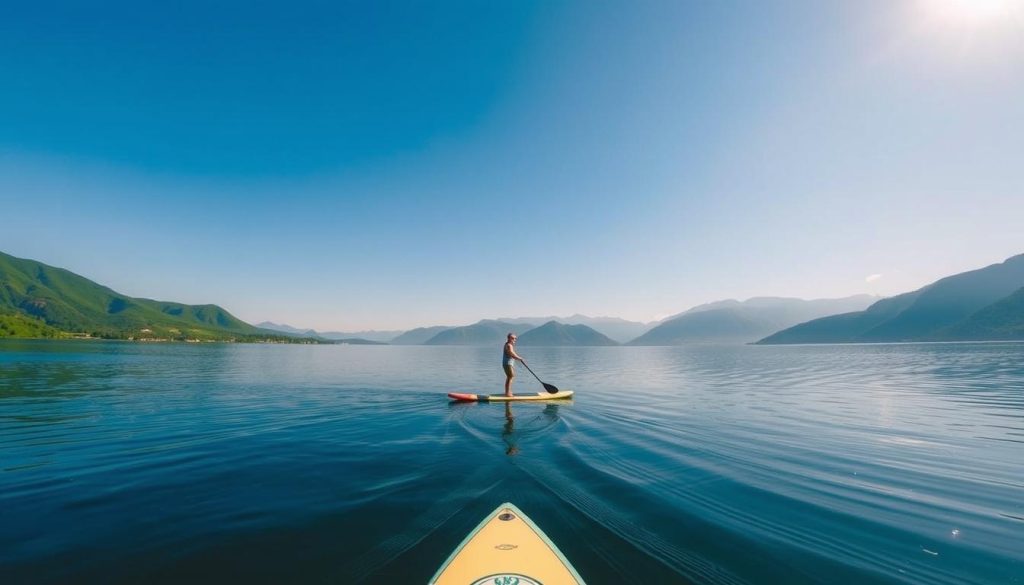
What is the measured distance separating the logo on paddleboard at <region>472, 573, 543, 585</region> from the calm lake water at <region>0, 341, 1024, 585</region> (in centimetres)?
111

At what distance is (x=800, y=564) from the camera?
20.9 ft

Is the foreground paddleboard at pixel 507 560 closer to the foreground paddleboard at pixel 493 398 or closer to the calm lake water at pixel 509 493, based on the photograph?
the calm lake water at pixel 509 493

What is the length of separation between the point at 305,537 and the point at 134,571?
7.90ft

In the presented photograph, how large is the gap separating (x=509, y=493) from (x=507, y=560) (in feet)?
11.3

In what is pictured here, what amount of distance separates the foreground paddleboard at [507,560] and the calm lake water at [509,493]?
0.64 m

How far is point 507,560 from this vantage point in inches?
232

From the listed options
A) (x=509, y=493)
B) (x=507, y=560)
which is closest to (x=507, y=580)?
(x=507, y=560)

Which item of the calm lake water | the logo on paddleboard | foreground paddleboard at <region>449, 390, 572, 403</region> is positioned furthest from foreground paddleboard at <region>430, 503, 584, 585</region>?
foreground paddleboard at <region>449, 390, 572, 403</region>

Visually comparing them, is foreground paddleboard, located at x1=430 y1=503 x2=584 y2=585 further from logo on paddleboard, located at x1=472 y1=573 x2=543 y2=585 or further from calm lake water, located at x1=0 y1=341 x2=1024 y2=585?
calm lake water, located at x1=0 y1=341 x2=1024 y2=585

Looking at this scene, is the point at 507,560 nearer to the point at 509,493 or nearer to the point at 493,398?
the point at 509,493

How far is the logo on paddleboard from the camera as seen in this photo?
5363 mm

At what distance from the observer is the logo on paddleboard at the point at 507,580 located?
5.36 metres

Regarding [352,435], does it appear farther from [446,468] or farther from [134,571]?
[134,571]

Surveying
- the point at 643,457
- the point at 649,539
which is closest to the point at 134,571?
the point at 649,539
